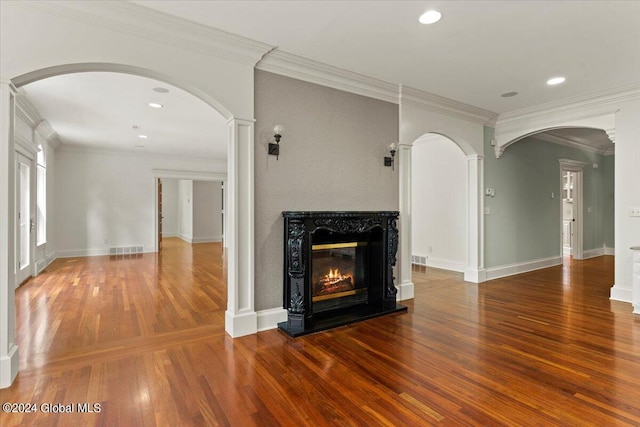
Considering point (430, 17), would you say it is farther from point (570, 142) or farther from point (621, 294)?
point (570, 142)

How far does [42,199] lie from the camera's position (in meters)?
6.86

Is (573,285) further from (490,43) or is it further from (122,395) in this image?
(122,395)

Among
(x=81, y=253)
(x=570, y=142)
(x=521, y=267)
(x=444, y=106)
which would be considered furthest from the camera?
(x=81, y=253)

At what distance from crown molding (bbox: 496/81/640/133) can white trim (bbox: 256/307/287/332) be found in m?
4.77

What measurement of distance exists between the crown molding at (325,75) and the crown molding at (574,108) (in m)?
2.41

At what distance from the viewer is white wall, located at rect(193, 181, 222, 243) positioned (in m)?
11.7

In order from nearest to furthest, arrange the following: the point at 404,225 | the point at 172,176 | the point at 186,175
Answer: the point at 404,225, the point at 172,176, the point at 186,175

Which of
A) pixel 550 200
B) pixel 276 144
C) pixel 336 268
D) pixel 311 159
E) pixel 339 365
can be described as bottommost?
pixel 339 365

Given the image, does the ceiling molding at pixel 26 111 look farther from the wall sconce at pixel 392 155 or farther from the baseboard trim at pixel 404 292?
the baseboard trim at pixel 404 292

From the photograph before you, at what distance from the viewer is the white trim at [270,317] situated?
3.36 m

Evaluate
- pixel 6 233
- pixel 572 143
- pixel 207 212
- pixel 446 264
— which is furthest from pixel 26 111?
pixel 572 143

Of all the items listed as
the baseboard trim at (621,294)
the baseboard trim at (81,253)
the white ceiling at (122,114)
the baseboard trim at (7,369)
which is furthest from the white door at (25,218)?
the baseboard trim at (621,294)

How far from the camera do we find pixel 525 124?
5449mm

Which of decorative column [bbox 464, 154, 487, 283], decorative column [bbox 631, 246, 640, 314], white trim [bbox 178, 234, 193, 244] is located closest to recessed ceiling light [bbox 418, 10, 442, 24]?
decorative column [bbox 464, 154, 487, 283]
